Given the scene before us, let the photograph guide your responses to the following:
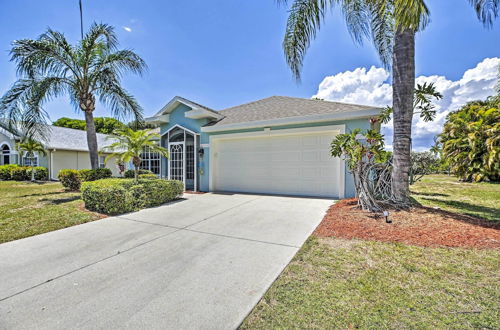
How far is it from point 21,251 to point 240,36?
434 inches

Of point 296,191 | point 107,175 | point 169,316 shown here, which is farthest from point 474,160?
Answer: point 107,175

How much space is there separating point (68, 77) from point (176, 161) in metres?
6.11

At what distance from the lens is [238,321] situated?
218cm

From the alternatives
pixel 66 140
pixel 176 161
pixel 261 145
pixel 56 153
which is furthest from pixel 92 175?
pixel 66 140

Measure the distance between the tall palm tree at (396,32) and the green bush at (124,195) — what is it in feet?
20.7

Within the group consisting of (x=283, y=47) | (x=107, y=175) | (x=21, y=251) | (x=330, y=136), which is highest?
(x=283, y=47)

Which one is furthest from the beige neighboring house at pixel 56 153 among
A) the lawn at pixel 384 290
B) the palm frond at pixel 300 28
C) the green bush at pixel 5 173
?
the lawn at pixel 384 290

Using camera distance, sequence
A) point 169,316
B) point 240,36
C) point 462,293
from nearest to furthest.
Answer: point 169,316
point 462,293
point 240,36

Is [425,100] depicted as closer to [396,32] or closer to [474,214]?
[396,32]

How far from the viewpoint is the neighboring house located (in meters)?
8.64

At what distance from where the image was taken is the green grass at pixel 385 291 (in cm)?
213

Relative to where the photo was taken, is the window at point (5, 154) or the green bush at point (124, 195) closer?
the green bush at point (124, 195)

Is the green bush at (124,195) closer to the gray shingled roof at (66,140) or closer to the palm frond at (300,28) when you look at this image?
the palm frond at (300,28)

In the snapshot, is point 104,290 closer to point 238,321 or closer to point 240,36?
point 238,321
